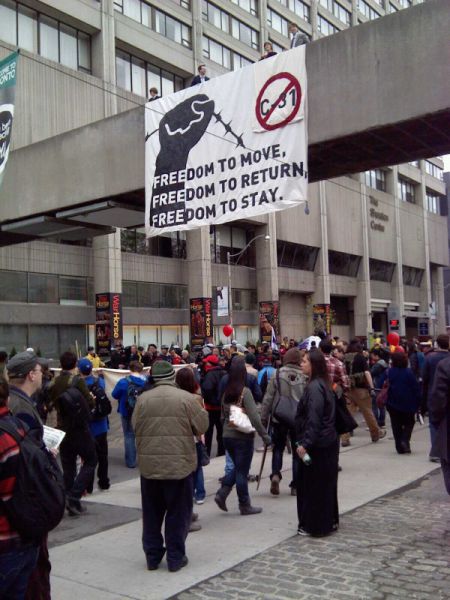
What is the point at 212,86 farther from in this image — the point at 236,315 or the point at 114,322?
the point at 236,315

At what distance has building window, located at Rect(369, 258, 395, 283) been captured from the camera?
188 ft

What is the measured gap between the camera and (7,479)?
2.87 metres

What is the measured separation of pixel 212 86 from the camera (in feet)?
34.4

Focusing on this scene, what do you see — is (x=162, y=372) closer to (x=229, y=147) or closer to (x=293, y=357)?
(x=293, y=357)

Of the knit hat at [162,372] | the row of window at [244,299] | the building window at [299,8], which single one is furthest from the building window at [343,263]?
the knit hat at [162,372]

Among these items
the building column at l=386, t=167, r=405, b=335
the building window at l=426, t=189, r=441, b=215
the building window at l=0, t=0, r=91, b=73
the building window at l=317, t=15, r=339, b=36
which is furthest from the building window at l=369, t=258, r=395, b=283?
the building window at l=0, t=0, r=91, b=73

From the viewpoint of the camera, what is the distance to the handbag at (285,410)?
7594 mm

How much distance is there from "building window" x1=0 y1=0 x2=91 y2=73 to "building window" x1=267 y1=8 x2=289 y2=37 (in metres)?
17.7

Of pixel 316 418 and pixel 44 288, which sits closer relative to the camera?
pixel 316 418

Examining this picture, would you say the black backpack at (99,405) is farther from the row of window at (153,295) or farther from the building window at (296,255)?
the building window at (296,255)

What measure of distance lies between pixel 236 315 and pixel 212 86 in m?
31.8

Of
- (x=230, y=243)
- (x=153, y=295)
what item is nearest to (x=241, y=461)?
(x=153, y=295)

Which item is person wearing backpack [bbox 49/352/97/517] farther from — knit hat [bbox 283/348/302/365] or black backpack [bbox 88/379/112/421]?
knit hat [bbox 283/348/302/365]

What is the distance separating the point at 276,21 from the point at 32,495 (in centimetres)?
4977
